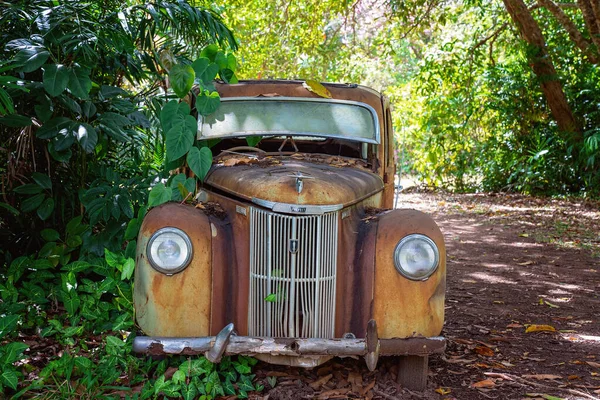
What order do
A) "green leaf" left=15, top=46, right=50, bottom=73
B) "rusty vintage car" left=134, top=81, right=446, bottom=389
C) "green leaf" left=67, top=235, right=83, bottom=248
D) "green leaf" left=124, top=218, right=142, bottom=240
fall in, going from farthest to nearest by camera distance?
"green leaf" left=67, top=235, right=83, bottom=248 < "green leaf" left=124, top=218, right=142, bottom=240 < "green leaf" left=15, top=46, right=50, bottom=73 < "rusty vintage car" left=134, top=81, right=446, bottom=389

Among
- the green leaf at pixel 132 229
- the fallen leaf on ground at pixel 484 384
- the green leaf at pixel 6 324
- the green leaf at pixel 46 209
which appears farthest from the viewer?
the green leaf at pixel 46 209

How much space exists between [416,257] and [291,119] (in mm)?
1452

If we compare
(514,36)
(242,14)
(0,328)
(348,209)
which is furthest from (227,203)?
(514,36)

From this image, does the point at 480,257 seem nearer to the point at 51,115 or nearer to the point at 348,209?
the point at 348,209

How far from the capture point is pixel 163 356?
11.4 feet

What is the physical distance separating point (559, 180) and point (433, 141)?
9.50 ft

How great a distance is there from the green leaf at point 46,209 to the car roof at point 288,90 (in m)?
1.37

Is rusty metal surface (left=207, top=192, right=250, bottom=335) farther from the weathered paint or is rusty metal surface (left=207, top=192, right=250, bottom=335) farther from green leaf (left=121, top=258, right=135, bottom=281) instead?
green leaf (left=121, top=258, right=135, bottom=281)

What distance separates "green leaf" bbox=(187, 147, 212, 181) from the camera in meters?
3.72

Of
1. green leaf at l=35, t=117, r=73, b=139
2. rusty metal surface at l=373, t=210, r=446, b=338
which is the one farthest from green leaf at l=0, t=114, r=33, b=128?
rusty metal surface at l=373, t=210, r=446, b=338

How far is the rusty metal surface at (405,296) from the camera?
10.6 feet

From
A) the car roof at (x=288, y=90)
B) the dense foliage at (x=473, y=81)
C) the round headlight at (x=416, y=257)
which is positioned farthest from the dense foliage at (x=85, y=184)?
the dense foliage at (x=473, y=81)

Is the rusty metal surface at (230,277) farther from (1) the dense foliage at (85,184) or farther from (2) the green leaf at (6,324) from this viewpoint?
(2) the green leaf at (6,324)

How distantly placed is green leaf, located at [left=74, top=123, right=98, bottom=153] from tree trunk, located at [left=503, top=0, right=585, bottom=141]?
8.85 metres
